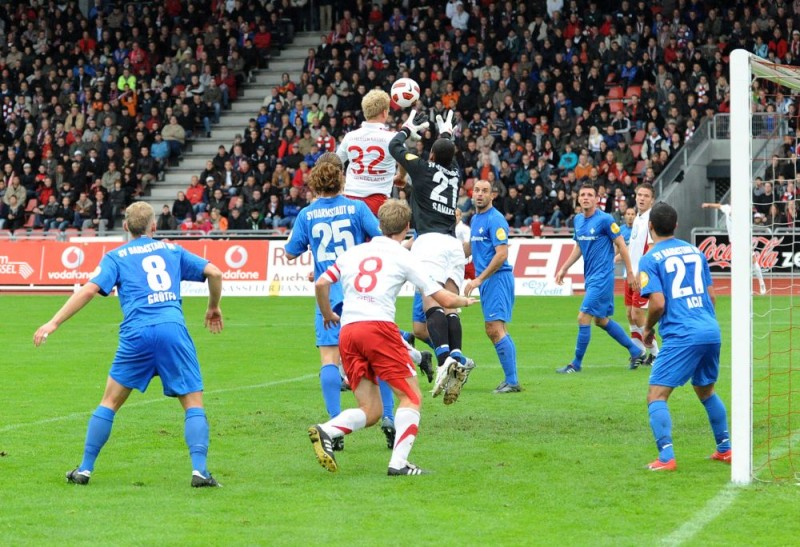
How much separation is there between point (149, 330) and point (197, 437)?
2.49 feet

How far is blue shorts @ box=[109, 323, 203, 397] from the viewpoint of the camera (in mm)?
7828

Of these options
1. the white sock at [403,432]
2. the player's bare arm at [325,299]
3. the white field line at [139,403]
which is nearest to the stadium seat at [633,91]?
the white field line at [139,403]

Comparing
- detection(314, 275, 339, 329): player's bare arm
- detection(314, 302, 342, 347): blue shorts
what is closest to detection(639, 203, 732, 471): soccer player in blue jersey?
detection(314, 275, 339, 329): player's bare arm

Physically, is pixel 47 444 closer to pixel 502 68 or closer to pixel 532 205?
pixel 532 205

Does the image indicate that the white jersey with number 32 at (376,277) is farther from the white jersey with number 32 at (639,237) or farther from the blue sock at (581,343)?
the white jersey with number 32 at (639,237)

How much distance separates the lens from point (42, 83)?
40.0m

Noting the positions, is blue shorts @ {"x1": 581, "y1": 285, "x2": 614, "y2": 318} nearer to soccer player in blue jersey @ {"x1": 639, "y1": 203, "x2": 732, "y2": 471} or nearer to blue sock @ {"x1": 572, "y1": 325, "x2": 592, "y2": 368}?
blue sock @ {"x1": 572, "y1": 325, "x2": 592, "y2": 368}

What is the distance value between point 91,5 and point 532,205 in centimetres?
2172

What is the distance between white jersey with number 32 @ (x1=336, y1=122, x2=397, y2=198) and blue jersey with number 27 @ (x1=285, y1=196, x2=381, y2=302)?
125 centimetres

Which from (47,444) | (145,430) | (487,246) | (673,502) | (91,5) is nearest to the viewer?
(673,502)

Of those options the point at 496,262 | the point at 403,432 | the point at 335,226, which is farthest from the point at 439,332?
the point at 403,432

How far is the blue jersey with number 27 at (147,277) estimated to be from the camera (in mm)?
7898

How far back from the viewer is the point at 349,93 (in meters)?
35.1

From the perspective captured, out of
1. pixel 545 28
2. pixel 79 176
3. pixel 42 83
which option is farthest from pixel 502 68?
pixel 42 83
